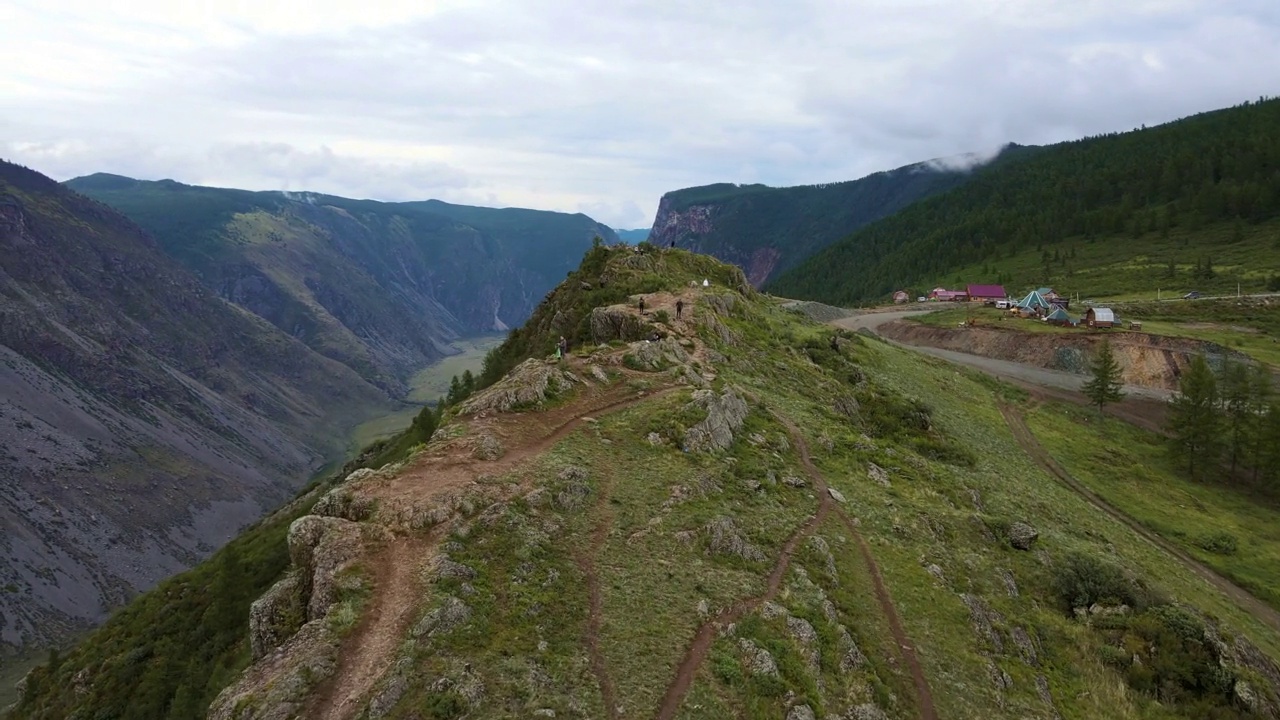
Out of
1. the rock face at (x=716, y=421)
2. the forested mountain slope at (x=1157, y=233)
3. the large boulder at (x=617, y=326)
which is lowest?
the rock face at (x=716, y=421)

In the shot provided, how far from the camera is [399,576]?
802 inches

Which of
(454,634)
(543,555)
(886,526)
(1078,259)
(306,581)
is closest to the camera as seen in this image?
(454,634)

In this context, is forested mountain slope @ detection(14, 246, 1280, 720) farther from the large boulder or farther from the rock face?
the large boulder

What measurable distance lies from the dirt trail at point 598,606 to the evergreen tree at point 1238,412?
65.0m

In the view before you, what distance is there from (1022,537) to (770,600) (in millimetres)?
17198

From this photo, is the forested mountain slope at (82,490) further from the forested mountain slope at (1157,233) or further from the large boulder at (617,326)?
the forested mountain slope at (1157,233)

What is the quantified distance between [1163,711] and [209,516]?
196345 millimetres

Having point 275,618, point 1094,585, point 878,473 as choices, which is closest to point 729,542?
point 878,473

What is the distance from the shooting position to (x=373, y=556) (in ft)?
70.1

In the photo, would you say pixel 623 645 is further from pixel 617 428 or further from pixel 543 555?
pixel 617 428

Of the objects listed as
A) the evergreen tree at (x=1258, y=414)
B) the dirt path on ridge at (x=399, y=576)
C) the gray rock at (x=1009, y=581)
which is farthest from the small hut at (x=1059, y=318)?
the dirt path on ridge at (x=399, y=576)

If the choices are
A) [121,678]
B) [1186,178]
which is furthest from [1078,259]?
[121,678]

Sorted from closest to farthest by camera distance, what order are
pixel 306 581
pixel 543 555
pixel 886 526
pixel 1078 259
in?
pixel 306 581 < pixel 543 555 < pixel 886 526 < pixel 1078 259

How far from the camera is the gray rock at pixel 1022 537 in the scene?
3216cm
